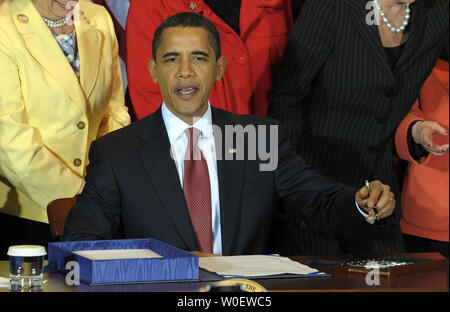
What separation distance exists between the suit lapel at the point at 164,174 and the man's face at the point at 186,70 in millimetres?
84

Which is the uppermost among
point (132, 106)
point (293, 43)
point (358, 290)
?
point (293, 43)

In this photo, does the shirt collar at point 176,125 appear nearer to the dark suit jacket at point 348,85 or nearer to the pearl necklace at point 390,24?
the dark suit jacket at point 348,85

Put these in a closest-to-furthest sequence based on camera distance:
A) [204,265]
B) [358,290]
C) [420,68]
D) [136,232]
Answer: [358,290] < [204,265] < [136,232] < [420,68]

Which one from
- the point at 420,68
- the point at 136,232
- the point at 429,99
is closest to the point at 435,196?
the point at 429,99

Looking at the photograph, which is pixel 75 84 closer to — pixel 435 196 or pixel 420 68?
pixel 420 68

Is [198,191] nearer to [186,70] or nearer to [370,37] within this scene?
[186,70]

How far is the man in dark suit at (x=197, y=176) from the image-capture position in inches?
88.8

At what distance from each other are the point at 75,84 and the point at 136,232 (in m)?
0.70

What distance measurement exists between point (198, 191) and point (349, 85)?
0.97 meters

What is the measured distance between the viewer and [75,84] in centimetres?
272

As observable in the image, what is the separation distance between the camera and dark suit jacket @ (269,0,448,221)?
2.99 meters

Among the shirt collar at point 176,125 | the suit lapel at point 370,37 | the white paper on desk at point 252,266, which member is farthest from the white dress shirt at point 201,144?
the suit lapel at point 370,37

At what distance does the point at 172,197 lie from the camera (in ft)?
7.43

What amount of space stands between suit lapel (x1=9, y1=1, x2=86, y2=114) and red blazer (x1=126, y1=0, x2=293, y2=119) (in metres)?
0.30
